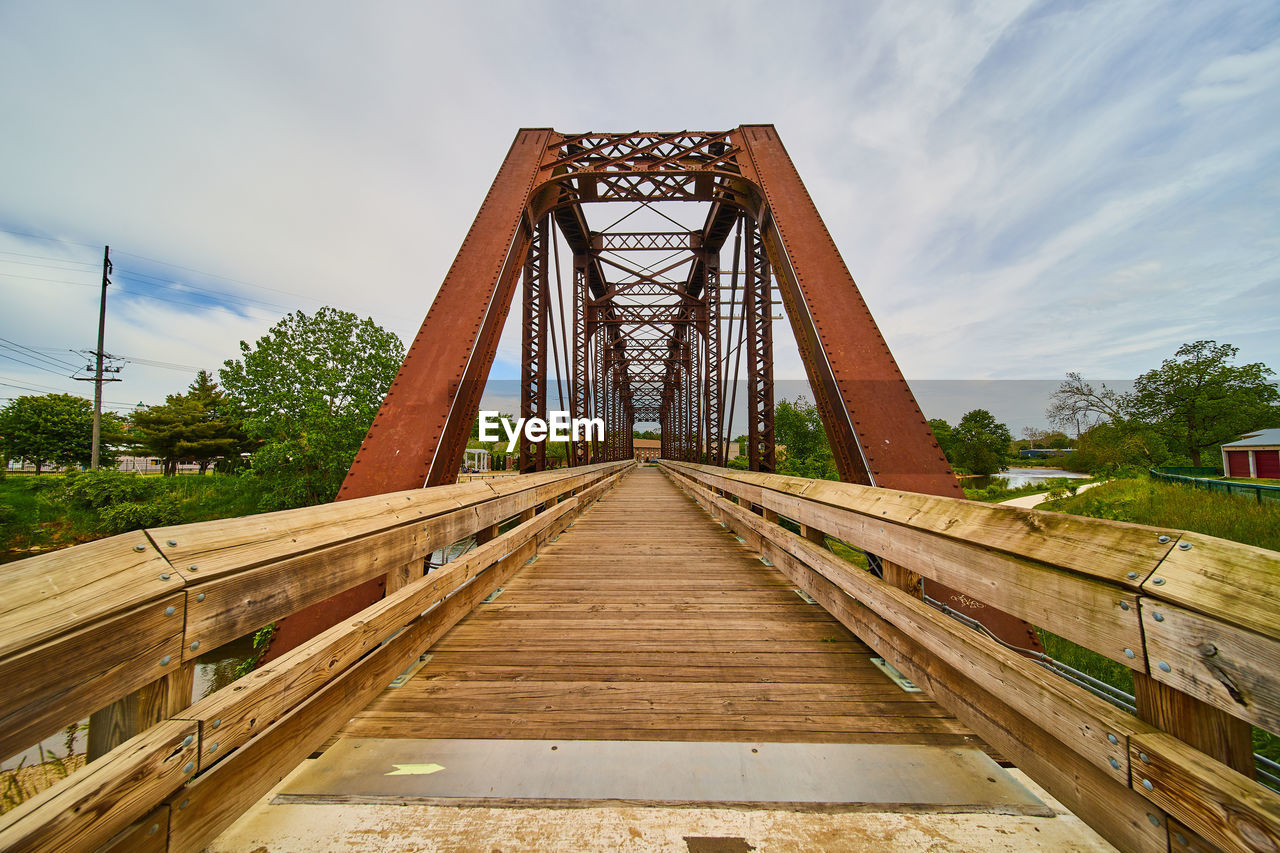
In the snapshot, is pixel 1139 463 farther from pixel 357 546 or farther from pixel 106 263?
pixel 106 263

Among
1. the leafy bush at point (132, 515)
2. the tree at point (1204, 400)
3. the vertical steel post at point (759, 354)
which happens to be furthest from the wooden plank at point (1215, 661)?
the tree at point (1204, 400)

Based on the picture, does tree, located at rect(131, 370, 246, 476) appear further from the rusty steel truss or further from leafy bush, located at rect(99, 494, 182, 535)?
the rusty steel truss

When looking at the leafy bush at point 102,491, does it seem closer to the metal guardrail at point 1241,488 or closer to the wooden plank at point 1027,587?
the wooden plank at point 1027,587

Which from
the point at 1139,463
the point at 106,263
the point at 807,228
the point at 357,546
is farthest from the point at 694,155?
the point at 1139,463

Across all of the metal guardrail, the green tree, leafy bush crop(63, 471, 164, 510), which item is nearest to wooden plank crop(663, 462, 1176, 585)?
the metal guardrail

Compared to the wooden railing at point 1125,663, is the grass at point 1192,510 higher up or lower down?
lower down

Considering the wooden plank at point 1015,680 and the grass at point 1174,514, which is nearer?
the wooden plank at point 1015,680

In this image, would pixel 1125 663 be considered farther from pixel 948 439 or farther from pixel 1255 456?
pixel 948 439

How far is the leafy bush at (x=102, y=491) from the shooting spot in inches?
904

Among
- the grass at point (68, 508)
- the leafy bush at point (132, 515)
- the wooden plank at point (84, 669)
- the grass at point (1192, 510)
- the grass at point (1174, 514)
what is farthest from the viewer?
the leafy bush at point (132, 515)

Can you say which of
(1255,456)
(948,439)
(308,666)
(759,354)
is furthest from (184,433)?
(948,439)

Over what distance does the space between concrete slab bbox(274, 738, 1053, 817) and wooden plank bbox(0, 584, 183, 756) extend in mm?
846

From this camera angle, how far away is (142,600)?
3.53 feet

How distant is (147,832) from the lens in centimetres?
108
